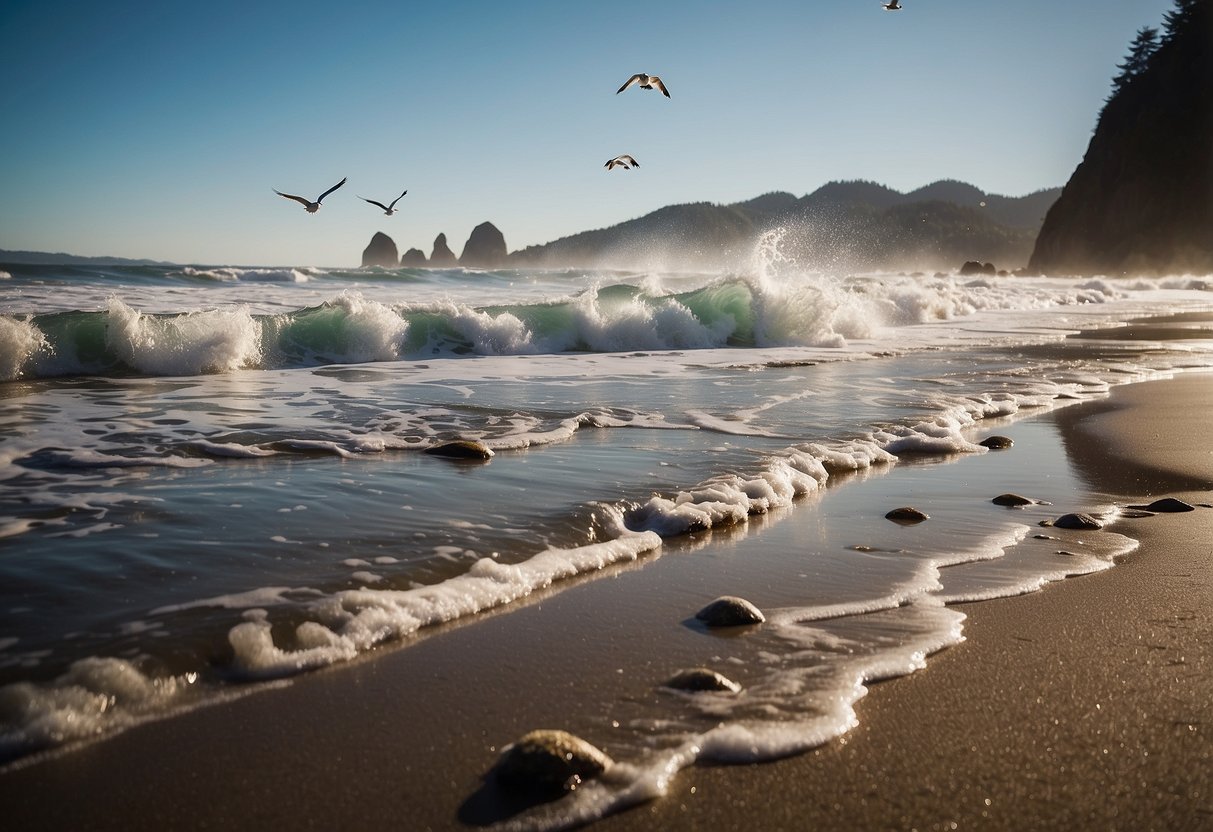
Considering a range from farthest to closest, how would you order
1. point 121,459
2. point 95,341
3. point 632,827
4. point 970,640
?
point 95,341 → point 121,459 → point 970,640 → point 632,827

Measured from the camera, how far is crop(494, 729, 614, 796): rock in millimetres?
2342

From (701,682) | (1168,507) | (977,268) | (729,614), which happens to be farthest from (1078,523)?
(977,268)

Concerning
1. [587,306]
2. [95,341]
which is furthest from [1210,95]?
[95,341]

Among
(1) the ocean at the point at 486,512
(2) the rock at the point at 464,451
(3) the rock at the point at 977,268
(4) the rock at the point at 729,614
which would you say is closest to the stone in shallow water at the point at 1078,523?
(1) the ocean at the point at 486,512

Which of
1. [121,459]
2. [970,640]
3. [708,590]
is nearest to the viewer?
[970,640]

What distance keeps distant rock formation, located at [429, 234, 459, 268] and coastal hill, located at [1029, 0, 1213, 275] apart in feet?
202

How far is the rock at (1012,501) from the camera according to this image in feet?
18.9

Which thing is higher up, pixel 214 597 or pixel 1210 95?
pixel 1210 95

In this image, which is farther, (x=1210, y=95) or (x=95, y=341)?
(x=1210, y=95)

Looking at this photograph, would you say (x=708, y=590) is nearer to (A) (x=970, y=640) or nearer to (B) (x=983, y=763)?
(A) (x=970, y=640)

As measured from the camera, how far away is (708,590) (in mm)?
4047

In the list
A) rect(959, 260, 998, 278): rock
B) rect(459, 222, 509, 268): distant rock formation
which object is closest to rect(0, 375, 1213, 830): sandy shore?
rect(959, 260, 998, 278): rock

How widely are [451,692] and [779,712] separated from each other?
102 cm

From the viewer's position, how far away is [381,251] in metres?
94.9
